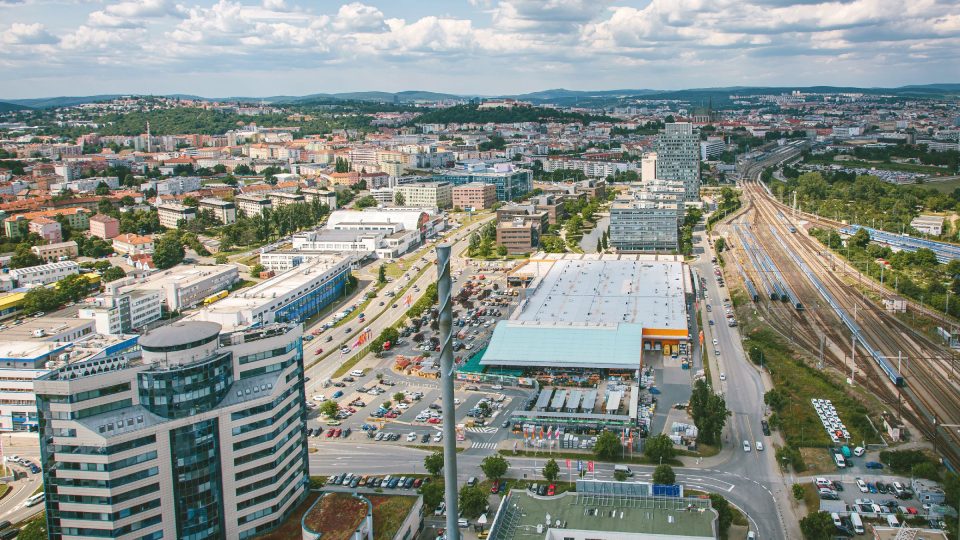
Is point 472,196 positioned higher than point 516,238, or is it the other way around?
point 472,196

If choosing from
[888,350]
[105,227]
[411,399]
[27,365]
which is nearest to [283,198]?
[105,227]

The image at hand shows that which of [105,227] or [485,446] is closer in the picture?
[485,446]

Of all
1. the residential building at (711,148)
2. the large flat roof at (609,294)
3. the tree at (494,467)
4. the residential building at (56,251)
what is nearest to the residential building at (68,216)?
the residential building at (56,251)

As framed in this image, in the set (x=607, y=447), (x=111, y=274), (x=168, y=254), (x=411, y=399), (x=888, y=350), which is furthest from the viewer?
(x=168, y=254)

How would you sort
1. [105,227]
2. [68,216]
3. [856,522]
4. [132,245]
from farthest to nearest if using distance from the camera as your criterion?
[68,216] < [105,227] < [132,245] < [856,522]

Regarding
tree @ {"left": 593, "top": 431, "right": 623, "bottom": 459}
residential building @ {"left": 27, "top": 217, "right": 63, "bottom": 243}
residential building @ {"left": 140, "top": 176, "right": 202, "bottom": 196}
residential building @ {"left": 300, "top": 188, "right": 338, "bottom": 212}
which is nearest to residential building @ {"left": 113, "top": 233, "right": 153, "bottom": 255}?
residential building @ {"left": 27, "top": 217, "right": 63, "bottom": 243}

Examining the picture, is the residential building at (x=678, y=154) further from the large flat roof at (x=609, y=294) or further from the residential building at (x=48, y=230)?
the residential building at (x=48, y=230)

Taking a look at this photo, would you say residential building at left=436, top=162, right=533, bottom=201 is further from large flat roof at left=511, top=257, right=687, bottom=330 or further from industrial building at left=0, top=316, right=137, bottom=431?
industrial building at left=0, top=316, right=137, bottom=431

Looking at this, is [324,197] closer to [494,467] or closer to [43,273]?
[43,273]

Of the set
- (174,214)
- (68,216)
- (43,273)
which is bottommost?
(43,273)
